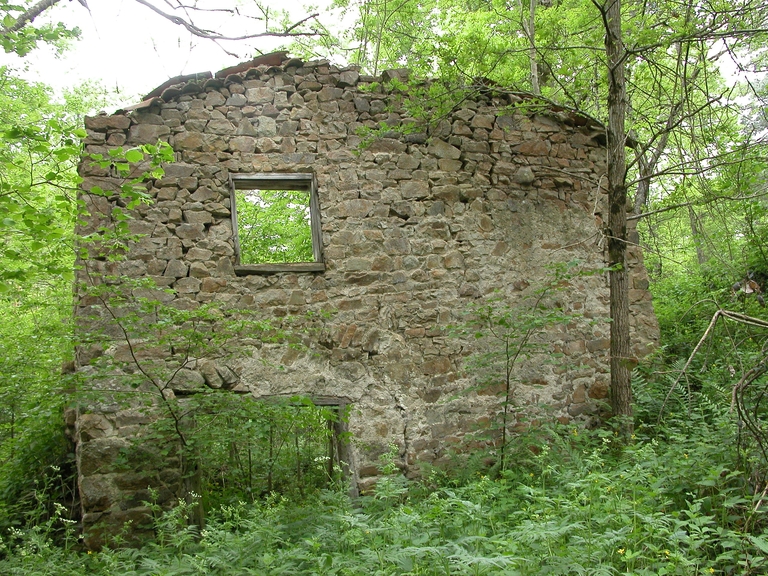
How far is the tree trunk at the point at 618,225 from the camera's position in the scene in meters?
5.75

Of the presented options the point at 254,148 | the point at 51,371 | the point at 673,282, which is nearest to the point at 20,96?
the point at 51,371

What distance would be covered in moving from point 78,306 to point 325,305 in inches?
81.2

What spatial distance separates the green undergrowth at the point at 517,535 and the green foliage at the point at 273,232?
22.0ft

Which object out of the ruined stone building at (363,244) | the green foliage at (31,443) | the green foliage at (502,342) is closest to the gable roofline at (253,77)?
the ruined stone building at (363,244)

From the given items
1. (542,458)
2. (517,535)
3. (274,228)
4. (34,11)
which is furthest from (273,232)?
(517,535)

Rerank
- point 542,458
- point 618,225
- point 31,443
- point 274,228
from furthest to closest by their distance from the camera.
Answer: point 274,228 < point 618,225 < point 31,443 < point 542,458

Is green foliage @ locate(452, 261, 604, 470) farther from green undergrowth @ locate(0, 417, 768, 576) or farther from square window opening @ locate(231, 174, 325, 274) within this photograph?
square window opening @ locate(231, 174, 325, 274)

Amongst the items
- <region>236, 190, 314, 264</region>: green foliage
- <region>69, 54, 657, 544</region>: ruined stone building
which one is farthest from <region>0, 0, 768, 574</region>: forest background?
<region>236, 190, 314, 264</region>: green foliage

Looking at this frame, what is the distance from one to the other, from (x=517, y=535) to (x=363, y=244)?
3351mm

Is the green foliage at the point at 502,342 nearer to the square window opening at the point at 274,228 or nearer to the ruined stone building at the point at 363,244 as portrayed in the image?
the ruined stone building at the point at 363,244

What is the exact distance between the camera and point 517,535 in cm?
289

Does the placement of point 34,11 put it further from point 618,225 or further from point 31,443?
point 618,225

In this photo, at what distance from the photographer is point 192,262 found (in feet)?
17.3

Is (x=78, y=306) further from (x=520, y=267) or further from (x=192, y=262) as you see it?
(x=520, y=267)
